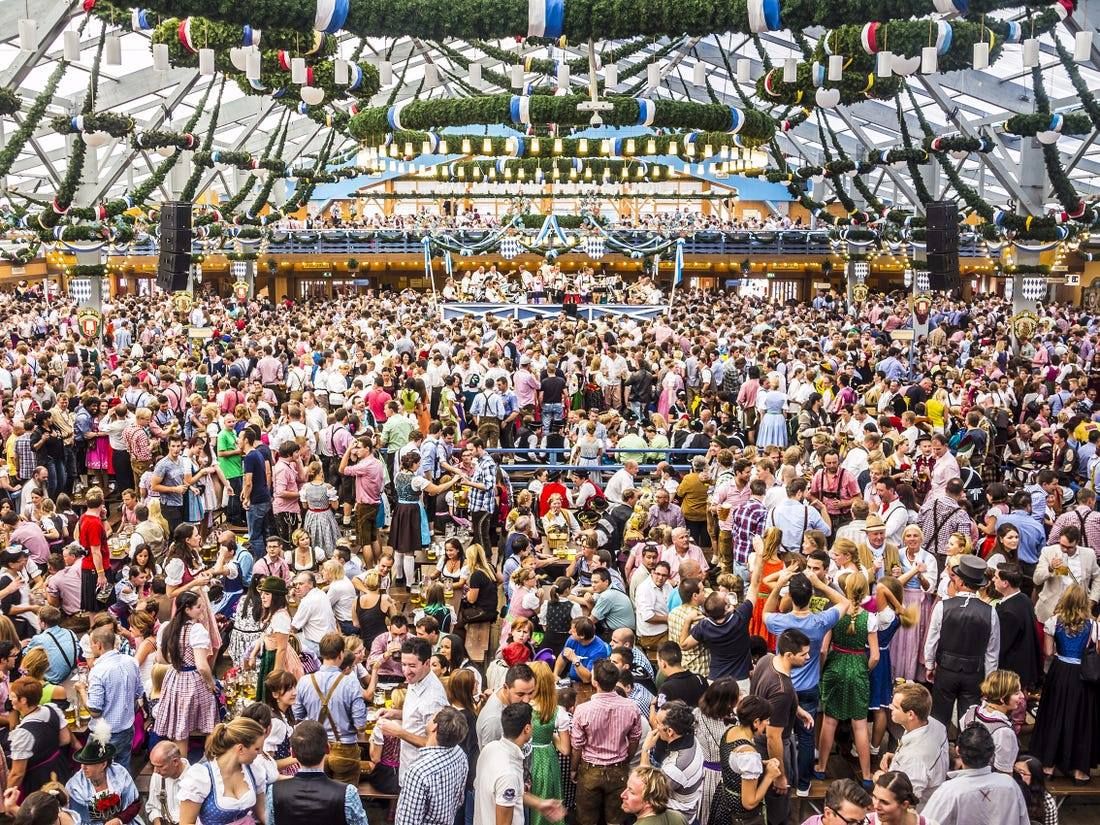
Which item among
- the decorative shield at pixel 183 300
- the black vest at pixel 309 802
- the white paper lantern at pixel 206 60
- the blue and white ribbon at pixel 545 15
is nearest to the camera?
the black vest at pixel 309 802

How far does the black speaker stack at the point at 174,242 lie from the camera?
658 inches

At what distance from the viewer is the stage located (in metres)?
22.0

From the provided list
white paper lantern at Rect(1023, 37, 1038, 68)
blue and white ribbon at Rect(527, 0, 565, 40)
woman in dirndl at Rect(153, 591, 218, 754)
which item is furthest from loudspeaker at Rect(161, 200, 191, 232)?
woman in dirndl at Rect(153, 591, 218, 754)

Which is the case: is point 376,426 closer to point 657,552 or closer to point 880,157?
point 657,552

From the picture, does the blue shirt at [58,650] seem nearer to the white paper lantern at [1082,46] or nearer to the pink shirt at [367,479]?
the pink shirt at [367,479]

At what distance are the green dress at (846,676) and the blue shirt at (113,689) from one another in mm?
3368

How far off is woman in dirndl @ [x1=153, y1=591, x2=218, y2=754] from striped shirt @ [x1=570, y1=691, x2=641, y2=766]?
1.83 meters

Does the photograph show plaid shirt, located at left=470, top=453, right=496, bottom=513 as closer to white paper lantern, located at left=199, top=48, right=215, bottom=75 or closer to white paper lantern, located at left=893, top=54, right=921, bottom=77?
white paper lantern, located at left=199, top=48, right=215, bottom=75

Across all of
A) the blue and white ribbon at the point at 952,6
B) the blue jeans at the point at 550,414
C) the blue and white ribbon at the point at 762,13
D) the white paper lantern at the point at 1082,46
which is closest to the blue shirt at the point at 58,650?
the blue and white ribbon at the point at 762,13

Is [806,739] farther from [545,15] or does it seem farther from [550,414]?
[550,414]

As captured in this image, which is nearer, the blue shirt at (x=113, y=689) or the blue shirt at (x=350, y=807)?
the blue shirt at (x=350, y=807)

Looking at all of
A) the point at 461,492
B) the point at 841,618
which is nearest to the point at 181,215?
the point at 461,492

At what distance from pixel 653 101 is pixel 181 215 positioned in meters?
7.86

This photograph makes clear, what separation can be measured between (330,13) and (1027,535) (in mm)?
6150
